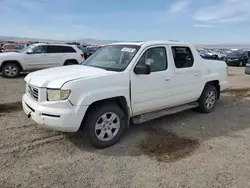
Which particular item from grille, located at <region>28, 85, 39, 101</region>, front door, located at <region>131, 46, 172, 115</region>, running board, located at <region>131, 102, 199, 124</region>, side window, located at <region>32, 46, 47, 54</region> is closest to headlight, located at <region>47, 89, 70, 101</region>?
grille, located at <region>28, 85, 39, 101</region>

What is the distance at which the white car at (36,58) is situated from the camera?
1245 centimetres

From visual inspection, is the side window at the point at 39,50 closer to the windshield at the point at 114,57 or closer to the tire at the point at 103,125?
the windshield at the point at 114,57

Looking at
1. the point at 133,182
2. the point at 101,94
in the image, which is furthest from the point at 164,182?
the point at 101,94

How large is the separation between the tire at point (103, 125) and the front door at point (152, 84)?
0.36 m

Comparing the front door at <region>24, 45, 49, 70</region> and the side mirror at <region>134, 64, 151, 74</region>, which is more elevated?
the front door at <region>24, 45, 49, 70</region>

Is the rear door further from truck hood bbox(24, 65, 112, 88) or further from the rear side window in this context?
the rear side window

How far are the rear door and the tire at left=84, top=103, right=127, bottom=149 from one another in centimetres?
150

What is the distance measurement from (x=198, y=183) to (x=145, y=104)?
184cm

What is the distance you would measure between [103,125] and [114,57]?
55.3 inches

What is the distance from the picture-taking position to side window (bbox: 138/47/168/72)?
4824 mm

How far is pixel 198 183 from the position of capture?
128 inches

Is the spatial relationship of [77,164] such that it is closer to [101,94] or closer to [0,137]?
[101,94]

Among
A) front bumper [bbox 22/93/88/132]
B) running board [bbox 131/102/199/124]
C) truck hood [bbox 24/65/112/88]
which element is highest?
truck hood [bbox 24/65/112/88]

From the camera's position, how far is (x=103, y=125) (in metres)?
4.24
